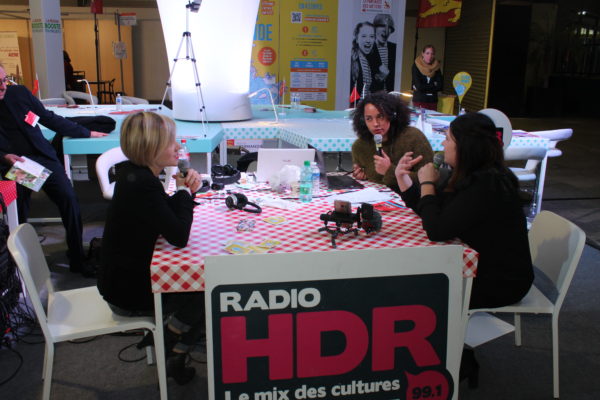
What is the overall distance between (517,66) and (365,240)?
12297mm

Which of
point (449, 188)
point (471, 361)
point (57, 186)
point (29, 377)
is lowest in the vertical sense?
point (29, 377)

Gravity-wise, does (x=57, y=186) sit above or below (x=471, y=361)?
above

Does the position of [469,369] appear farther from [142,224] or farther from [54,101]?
[54,101]

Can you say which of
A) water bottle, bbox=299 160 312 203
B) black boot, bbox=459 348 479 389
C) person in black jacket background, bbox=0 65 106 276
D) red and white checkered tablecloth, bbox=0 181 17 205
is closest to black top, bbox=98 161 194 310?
water bottle, bbox=299 160 312 203

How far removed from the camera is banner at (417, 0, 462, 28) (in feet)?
30.8

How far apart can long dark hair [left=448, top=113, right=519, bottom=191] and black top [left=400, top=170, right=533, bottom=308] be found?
3 cm

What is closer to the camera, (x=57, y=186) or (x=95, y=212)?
(x=57, y=186)

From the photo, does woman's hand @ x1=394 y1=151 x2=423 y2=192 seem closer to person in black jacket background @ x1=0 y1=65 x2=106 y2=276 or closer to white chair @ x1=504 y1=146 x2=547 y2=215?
person in black jacket background @ x1=0 y1=65 x2=106 y2=276

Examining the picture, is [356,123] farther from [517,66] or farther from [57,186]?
[517,66]

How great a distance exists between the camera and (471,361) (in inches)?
91.4

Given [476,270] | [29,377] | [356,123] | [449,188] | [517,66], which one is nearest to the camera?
[476,270]

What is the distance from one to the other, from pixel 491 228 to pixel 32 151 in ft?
9.11

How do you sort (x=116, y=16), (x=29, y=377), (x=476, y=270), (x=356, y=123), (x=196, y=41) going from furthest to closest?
1. (x=116, y=16)
2. (x=196, y=41)
3. (x=356, y=123)
4. (x=29, y=377)
5. (x=476, y=270)

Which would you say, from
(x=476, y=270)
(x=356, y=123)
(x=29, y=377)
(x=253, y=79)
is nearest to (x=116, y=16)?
(x=253, y=79)
